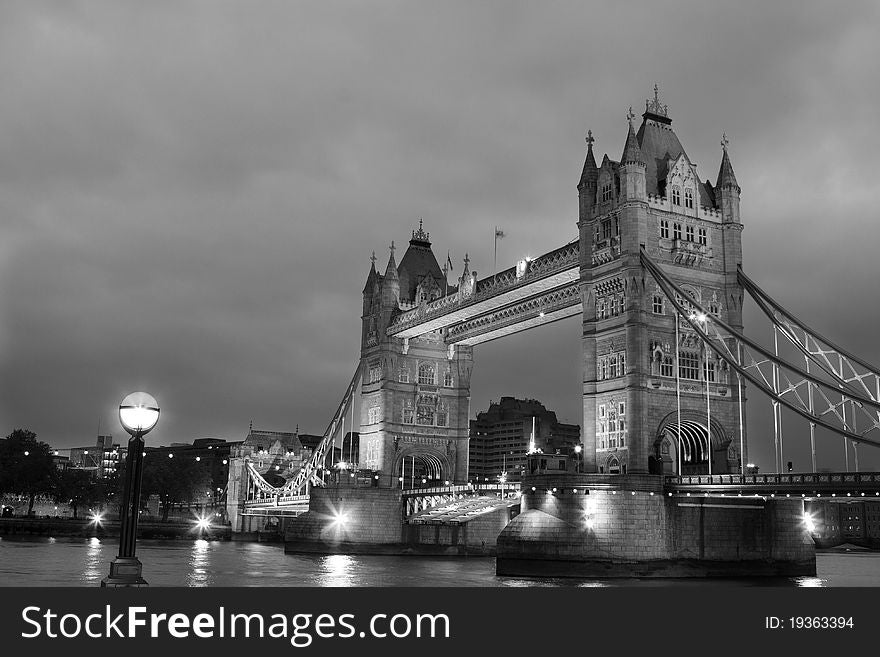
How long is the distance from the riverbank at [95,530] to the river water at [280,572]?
29760mm

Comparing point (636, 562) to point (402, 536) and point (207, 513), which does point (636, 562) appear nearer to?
point (402, 536)

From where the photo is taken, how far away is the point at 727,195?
52719mm

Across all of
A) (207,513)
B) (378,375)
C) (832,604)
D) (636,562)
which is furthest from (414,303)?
(832,604)

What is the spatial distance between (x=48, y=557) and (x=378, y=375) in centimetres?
2785

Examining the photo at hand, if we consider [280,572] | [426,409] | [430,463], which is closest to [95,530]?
[430,463]

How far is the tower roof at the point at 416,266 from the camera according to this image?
262ft

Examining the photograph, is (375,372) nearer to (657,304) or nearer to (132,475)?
(657,304)

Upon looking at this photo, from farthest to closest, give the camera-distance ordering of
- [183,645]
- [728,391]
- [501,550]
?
[728,391] → [501,550] → [183,645]

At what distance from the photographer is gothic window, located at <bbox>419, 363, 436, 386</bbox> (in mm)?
77875

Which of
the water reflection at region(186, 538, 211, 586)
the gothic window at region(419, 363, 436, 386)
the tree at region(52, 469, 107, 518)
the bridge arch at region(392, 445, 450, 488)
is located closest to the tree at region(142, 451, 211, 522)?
the tree at region(52, 469, 107, 518)

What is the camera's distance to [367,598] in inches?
332

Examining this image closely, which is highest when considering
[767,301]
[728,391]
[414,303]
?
[414,303]

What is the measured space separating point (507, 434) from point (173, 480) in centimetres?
7799

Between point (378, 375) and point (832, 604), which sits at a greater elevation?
point (378, 375)
